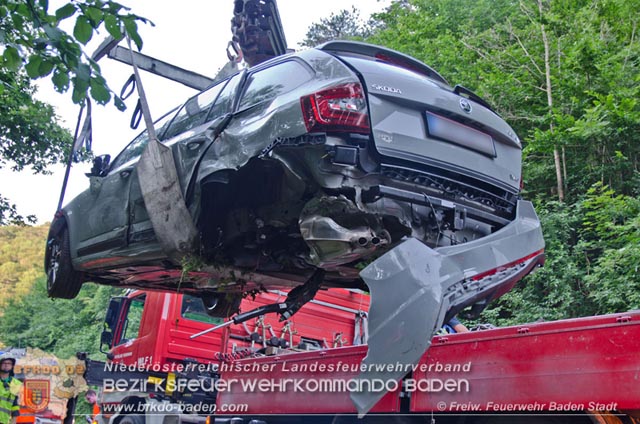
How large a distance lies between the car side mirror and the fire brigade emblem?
3.67m

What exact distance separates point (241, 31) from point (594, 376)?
4957 mm

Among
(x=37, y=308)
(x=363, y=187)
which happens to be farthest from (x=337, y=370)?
(x=37, y=308)

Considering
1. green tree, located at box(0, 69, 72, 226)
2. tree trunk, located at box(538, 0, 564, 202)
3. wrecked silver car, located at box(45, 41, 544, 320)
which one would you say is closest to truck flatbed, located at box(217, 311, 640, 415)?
wrecked silver car, located at box(45, 41, 544, 320)

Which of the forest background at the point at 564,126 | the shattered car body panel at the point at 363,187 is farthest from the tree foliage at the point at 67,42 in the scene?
the forest background at the point at 564,126

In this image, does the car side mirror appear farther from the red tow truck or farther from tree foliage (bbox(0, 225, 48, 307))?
tree foliage (bbox(0, 225, 48, 307))

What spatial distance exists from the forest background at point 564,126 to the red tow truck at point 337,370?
3143 millimetres

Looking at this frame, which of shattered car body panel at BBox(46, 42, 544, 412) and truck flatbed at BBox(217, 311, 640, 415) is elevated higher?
shattered car body panel at BBox(46, 42, 544, 412)

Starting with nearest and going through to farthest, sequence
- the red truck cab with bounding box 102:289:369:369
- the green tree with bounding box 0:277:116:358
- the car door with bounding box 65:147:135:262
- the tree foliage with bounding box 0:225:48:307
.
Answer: the car door with bounding box 65:147:135:262 → the red truck cab with bounding box 102:289:369:369 → the green tree with bounding box 0:277:116:358 → the tree foliage with bounding box 0:225:48:307

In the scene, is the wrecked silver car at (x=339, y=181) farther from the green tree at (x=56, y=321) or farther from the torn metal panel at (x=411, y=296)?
the green tree at (x=56, y=321)

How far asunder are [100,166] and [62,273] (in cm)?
101

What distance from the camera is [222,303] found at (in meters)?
5.88

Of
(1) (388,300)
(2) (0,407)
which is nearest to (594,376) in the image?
(1) (388,300)

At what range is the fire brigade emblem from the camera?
7.91 metres

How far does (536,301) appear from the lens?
9.41m
